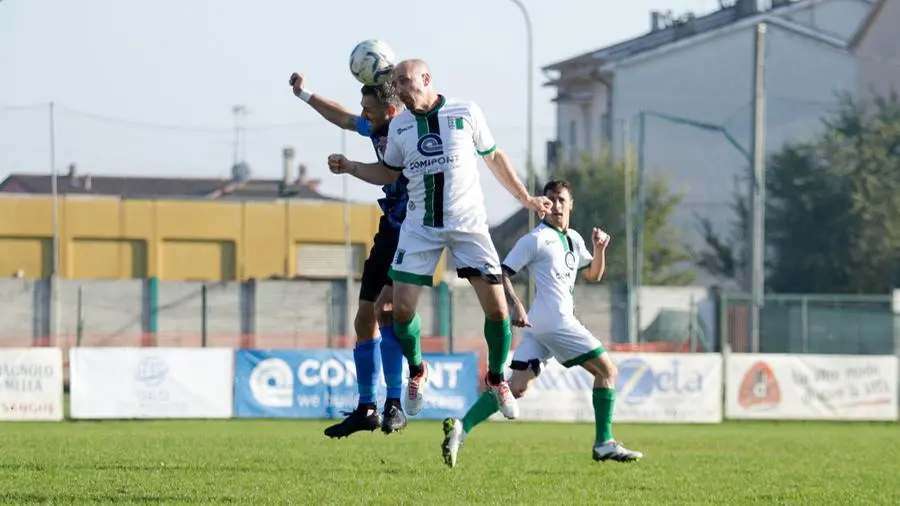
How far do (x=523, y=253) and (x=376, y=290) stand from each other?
1708mm

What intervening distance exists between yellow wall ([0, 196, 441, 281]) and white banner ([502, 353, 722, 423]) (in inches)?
925

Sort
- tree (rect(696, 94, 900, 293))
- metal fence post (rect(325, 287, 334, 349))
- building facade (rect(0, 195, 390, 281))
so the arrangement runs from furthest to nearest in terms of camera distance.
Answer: tree (rect(696, 94, 900, 293)) < building facade (rect(0, 195, 390, 281)) < metal fence post (rect(325, 287, 334, 349))

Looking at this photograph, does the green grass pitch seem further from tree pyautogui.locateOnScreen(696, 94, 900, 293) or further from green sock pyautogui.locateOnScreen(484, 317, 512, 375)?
tree pyautogui.locateOnScreen(696, 94, 900, 293)

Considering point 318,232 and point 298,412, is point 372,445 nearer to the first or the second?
point 298,412

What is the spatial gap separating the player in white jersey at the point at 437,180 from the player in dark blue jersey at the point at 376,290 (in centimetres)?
46

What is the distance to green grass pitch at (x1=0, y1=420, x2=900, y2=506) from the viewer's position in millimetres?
11102

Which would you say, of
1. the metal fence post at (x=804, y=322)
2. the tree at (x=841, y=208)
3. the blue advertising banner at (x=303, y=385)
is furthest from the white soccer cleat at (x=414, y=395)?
the tree at (x=841, y=208)

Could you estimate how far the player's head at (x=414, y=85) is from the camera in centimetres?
1115

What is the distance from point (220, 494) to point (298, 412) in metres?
16.4

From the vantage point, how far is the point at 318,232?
176ft

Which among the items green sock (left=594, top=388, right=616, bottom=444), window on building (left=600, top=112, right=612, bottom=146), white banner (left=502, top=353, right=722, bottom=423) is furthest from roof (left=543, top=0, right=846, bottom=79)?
green sock (left=594, top=388, right=616, bottom=444)

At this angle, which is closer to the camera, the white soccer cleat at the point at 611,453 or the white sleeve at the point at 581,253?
the white soccer cleat at the point at 611,453

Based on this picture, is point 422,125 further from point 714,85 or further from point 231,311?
point 714,85

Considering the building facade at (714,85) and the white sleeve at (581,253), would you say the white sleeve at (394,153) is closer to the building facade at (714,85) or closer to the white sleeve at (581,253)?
the white sleeve at (581,253)
